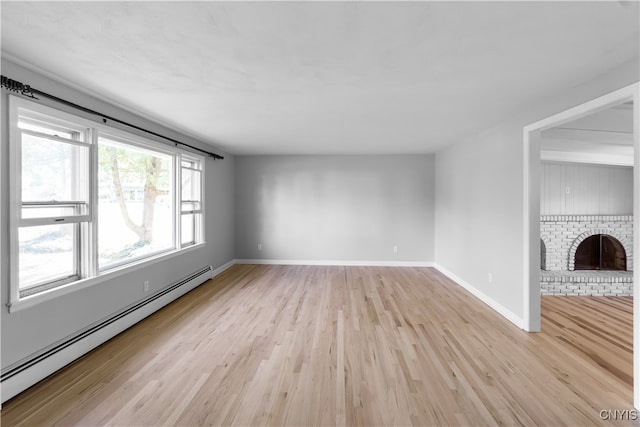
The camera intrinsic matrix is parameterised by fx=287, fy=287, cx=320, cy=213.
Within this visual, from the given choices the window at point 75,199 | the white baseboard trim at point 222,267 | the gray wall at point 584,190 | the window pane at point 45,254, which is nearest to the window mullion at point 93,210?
the window at point 75,199

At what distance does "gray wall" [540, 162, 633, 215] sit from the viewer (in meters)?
5.36

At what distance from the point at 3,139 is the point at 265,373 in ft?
8.45

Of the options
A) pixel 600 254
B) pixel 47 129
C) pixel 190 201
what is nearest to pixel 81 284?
pixel 47 129

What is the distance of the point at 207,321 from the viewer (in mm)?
3398

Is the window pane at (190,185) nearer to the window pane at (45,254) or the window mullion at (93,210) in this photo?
the window mullion at (93,210)

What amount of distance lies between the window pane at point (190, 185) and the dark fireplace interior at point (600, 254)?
716 cm

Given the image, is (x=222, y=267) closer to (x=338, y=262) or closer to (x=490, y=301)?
(x=338, y=262)

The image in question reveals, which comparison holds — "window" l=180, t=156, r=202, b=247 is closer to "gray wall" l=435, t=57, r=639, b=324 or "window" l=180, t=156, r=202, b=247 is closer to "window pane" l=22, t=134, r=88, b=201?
"window pane" l=22, t=134, r=88, b=201

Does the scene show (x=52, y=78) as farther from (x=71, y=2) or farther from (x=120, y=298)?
(x=120, y=298)

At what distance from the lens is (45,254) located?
2441 mm

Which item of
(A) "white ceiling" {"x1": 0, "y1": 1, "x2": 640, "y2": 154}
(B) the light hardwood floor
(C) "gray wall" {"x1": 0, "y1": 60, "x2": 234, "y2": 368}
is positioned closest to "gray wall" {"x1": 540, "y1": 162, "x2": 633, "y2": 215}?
(B) the light hardwood floor

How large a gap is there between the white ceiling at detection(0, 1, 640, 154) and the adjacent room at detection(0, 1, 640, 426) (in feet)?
0.06

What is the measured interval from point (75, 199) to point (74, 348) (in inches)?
52.5

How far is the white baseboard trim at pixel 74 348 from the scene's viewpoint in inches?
Result: 81.0
